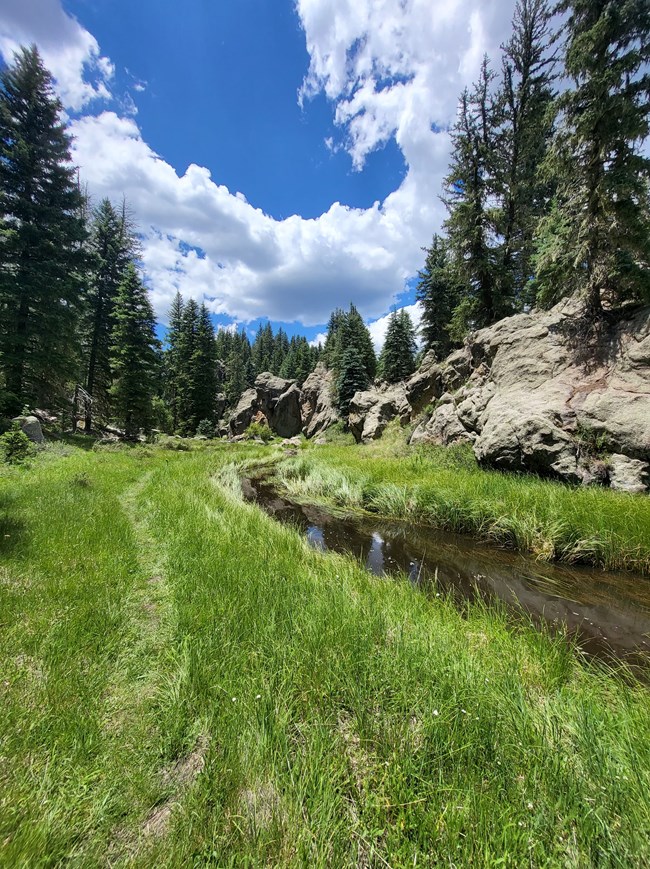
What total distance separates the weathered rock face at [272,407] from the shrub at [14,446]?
38690mm

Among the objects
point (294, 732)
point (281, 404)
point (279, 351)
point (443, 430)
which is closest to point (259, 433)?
point (281, 404)

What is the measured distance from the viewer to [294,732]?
248cm

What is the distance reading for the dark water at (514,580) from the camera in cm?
471

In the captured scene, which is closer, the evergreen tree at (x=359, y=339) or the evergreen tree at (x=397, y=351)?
the evergreen tree at (x=397, y=351)

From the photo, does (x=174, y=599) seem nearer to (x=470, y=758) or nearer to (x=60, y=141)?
(x=470, y=758)

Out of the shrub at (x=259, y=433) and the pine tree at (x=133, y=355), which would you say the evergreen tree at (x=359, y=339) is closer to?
the shrub at (x=259, y=433)

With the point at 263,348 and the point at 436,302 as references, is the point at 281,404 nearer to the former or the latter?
the point at 436,302

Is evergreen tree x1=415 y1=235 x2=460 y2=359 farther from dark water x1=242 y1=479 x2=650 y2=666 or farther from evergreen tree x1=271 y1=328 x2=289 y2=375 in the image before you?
evergreen tree x1=271 y1=328 x2=289 y2=375

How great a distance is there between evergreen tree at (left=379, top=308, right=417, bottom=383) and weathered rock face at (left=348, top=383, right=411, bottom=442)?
468cm

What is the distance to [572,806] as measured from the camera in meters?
1.82

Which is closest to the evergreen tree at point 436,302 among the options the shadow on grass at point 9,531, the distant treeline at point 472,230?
the distant treeline at point 472,230

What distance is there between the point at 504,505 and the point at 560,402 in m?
5.25

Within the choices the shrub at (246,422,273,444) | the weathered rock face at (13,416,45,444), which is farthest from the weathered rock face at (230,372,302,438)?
the weathered rock face at (13,416,45,444)

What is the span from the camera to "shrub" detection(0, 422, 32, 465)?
449 inches
